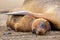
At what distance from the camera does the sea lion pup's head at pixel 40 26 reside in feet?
4.74

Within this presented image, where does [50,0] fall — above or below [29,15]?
above

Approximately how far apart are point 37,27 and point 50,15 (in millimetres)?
207

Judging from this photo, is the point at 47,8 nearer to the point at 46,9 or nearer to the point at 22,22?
the point at 46,9

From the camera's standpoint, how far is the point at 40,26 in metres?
1.47

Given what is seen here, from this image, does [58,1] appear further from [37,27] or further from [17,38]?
[17,38]

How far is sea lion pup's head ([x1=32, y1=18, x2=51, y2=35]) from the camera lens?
144cm

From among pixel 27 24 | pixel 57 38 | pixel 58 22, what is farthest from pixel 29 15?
pixel 57 38

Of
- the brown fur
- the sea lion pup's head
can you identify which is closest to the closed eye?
the sea lion pup's head

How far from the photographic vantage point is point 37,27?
1.48 m

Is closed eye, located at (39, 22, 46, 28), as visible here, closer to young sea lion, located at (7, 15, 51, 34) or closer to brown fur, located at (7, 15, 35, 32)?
young sea lion, located at (7, 15, 51, 34)

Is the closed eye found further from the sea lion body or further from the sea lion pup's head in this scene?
the sea lion body

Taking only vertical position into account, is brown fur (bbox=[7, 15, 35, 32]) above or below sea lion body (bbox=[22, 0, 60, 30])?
below

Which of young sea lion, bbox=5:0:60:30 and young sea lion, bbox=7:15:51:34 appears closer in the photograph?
young sea lion, bbox=7:15:51:34

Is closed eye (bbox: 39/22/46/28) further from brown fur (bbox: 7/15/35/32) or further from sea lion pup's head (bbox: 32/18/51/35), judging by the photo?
brown fur (bbox: 7/15/35/32)
